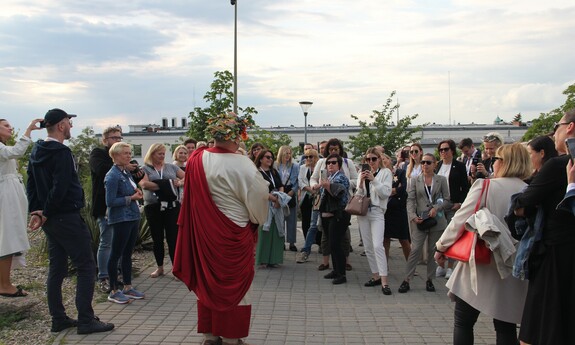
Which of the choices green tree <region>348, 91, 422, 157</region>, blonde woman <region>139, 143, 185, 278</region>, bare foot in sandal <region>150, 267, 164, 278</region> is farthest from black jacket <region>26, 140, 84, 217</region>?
green tree <region>348, 91, 422, 157</region>

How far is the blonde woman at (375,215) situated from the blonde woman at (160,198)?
8.76 ft

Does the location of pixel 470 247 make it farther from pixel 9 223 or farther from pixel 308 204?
pixel 308 204

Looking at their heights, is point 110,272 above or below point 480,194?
below

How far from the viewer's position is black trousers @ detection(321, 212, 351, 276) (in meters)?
8.43

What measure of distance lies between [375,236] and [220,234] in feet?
11.4

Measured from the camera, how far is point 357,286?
27.5 ft

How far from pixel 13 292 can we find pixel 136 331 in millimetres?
1913

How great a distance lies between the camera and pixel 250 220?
18.0ft

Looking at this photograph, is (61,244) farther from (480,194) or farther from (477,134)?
(477,134)

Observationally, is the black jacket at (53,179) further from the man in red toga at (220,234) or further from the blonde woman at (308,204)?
the blonde woman at (308,204)

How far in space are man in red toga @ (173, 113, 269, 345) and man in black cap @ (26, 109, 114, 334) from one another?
3.34 feet

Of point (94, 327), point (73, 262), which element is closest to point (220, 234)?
point (73, 262)

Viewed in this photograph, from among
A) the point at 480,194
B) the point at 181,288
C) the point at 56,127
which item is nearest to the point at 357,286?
the point at 181,288

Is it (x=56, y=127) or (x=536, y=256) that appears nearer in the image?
(x=536, y=256)
